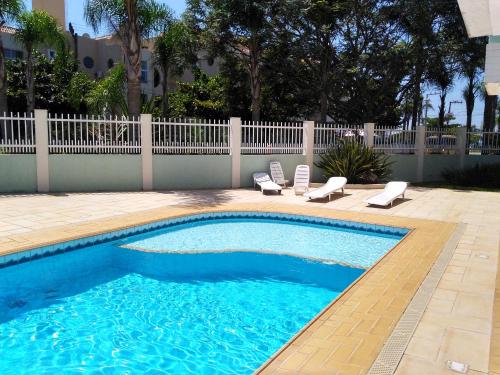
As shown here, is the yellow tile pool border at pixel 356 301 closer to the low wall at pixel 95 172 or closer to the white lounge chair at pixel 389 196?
Answer: the white lounge chair at pixel 389 196

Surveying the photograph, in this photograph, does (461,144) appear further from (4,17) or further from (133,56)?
(4,17)

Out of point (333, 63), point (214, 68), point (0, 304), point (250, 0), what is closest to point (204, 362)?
point (0, 304)

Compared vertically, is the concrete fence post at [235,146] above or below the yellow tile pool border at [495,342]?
above

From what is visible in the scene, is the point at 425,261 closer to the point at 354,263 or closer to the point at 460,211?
the point at 354,263

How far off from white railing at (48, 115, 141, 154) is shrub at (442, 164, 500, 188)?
1281cm

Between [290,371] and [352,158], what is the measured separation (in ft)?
40.1

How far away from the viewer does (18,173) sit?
11.3 m

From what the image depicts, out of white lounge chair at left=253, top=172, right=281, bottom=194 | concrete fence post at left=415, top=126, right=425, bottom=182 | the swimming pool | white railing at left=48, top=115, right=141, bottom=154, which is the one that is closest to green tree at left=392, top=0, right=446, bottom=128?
concrete fence post at left=415, top=126, right=425, bottom=182

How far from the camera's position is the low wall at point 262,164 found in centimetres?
1432

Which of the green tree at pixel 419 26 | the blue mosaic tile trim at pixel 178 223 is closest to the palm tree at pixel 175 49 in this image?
the green tree at pixel 419 26

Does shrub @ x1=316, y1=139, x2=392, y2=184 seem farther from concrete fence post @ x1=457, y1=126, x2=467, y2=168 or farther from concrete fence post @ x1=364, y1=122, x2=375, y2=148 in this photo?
concrete fence post @ x1=457, y1=126, x2=467, y2=168

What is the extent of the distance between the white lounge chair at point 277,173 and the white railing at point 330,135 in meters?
2.17

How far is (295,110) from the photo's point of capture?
2464 centimetres

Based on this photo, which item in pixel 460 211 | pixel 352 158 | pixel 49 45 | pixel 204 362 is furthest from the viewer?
pixel 49 45
